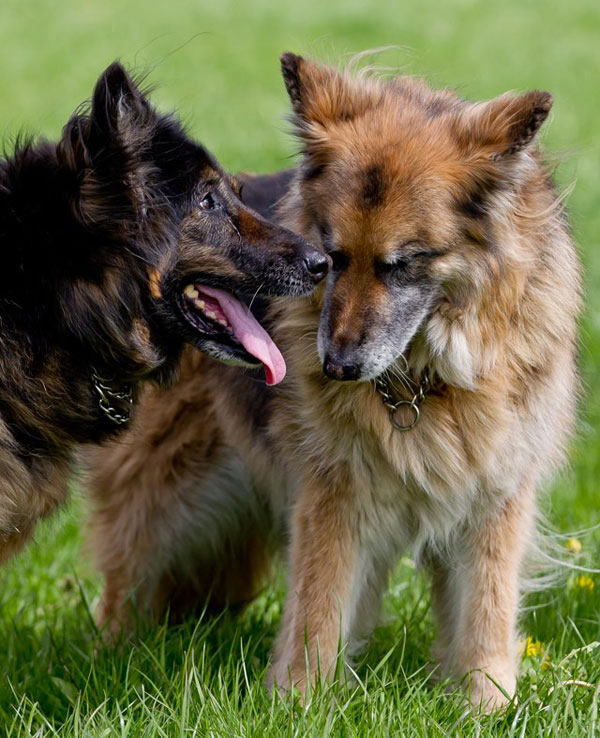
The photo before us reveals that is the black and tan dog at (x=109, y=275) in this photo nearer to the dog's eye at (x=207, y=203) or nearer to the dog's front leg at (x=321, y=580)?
the dog's eye at (x=207, y=203)

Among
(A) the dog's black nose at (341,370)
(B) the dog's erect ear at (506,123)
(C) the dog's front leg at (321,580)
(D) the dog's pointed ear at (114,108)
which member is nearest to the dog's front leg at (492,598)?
(C) the dog's front leg at (321,580)

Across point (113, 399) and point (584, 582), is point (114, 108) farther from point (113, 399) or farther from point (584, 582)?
point (584, 582)

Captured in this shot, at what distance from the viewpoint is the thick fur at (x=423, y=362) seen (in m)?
3.30

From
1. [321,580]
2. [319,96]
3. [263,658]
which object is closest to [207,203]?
[319,96]

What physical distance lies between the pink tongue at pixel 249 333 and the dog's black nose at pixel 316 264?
261 millimetres

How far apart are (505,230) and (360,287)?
0.51 m

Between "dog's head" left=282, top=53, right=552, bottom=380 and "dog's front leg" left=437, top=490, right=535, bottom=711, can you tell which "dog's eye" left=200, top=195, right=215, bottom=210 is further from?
"dog's front leg" left=437, top=490, right=535, bottom=711

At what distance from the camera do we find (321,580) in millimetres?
3607

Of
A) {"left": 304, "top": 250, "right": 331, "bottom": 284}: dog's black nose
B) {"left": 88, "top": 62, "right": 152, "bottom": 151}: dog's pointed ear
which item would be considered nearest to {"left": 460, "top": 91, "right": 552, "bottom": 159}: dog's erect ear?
{"left": 304, "top": 250, "right": 331, "bottom": 284}: dog's black nose

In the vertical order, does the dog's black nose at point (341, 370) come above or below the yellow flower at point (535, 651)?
above

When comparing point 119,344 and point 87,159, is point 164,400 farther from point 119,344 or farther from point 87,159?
point 87,159

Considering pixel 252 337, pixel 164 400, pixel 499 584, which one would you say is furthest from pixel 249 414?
pixel 499 584

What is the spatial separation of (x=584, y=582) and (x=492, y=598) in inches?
34.8

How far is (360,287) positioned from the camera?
3.32 m
